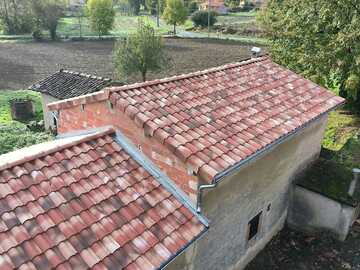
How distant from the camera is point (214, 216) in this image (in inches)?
316

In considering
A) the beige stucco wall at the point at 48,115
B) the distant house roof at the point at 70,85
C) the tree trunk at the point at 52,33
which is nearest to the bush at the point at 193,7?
the tree trunk at the point at 52,33

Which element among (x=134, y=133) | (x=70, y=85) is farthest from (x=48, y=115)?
(x=134, y=133)

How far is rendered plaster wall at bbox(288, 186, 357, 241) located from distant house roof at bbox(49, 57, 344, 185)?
255 centimetres

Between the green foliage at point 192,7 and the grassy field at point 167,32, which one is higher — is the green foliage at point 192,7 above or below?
above

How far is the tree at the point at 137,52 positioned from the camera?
29.0 metres

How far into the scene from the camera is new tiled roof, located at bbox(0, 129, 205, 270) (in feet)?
18.5

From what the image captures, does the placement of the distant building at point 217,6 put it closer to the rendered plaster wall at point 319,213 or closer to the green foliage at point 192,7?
the green foliage at point 192,7

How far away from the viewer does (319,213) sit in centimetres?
1114

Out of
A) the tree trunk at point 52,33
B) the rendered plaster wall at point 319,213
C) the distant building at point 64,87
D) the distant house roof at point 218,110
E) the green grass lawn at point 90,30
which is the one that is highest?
the distant house roof at point 218,110

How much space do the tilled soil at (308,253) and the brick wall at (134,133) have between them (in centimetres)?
437

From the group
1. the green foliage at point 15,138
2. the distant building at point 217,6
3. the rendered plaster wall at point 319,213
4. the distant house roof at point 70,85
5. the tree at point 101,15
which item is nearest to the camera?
the rendered plaster wall at point 319,213

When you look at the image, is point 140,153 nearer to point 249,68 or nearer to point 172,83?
point 172,83

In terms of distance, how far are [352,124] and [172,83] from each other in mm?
13969

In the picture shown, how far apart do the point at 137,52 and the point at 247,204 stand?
865 inches
